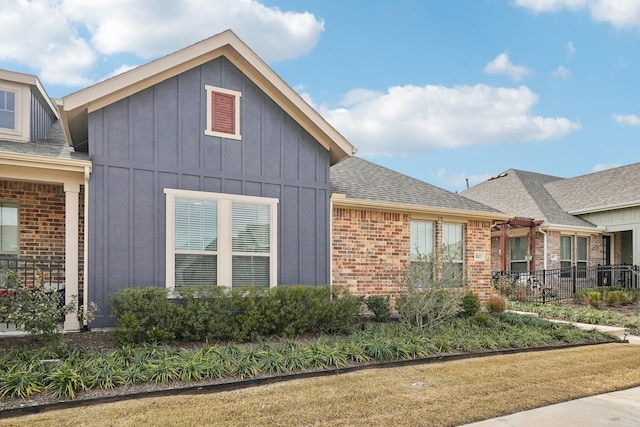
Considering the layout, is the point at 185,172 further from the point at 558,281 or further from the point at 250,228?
the point at 558,281

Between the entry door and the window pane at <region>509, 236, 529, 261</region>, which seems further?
the entry door

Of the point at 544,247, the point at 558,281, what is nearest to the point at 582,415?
the point at 558,281

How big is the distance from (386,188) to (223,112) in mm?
4912

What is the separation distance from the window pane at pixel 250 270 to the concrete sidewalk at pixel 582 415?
5088mm

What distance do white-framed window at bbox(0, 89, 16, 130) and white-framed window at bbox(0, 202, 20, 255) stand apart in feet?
5.86

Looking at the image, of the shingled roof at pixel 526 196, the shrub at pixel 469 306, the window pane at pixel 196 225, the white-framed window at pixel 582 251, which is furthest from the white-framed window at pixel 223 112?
the white-framed window at pixel 582 251

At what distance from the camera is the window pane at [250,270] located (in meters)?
8.74

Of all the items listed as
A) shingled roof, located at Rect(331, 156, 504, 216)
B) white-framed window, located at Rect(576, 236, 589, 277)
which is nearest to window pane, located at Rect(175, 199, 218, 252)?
shingled roof, located at Rect(331, 156, 504, 216)

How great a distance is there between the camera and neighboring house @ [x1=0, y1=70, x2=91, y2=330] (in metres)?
7.72

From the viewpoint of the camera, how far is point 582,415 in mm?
5121

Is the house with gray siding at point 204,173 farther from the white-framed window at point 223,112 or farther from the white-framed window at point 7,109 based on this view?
the white-framed window at point 7,109

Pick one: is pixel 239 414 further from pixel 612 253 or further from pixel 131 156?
pixel 612 253

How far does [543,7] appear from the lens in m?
13.8

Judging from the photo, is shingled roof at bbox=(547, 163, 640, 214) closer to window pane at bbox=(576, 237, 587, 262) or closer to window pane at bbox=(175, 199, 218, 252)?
window pane at bbox=(576, 237, 587, 262)
